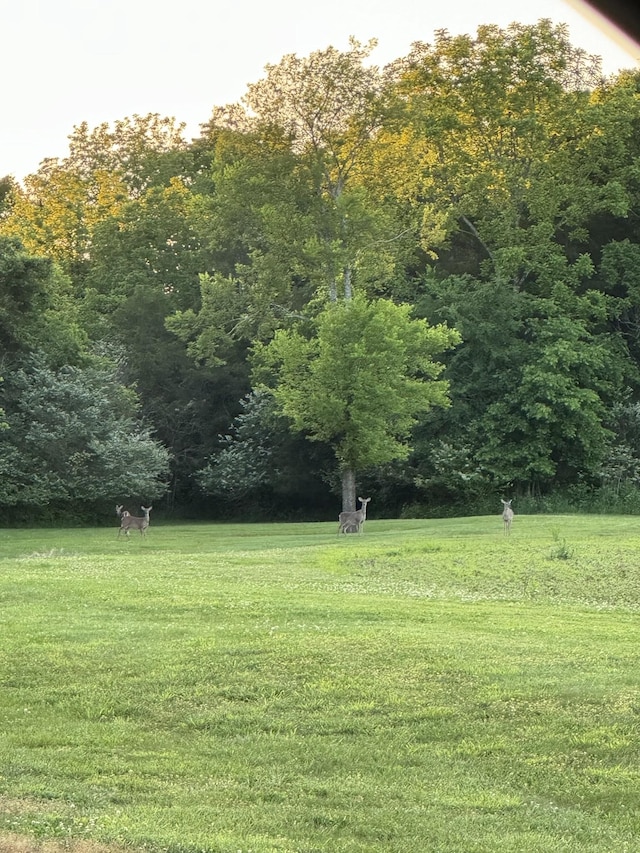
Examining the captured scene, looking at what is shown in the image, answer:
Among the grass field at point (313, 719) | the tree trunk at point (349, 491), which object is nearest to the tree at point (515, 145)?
the tree trunk at point (349, 491)

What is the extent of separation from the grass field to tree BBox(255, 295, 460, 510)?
77.6 ft

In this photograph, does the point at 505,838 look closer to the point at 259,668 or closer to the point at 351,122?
the point at 259,668

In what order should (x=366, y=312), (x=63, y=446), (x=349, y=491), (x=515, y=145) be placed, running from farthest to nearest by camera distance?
→ (x=515, y=145) → (x=63, y=446) → (x=349, y=491) → (x=366, y=312)

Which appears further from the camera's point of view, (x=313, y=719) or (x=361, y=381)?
(x=361, y=381)

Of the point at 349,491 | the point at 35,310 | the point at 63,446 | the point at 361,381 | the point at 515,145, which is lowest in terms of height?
the point at 349,491

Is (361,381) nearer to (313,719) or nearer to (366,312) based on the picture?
(366,312)

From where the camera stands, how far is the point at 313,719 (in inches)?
371

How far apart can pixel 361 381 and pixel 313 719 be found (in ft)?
108

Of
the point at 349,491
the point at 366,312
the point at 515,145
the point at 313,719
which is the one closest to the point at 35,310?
the point at 366,312

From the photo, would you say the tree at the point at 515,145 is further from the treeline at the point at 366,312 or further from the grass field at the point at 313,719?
the grass field at the point at 313,719

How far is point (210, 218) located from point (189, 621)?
43.8 m

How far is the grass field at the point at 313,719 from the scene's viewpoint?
688 cm

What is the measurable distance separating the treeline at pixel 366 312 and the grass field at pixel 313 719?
27.1 meters

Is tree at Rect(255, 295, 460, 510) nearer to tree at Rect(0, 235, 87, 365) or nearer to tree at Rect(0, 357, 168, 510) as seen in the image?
tree at Rect(0, 357, 168, 510)
